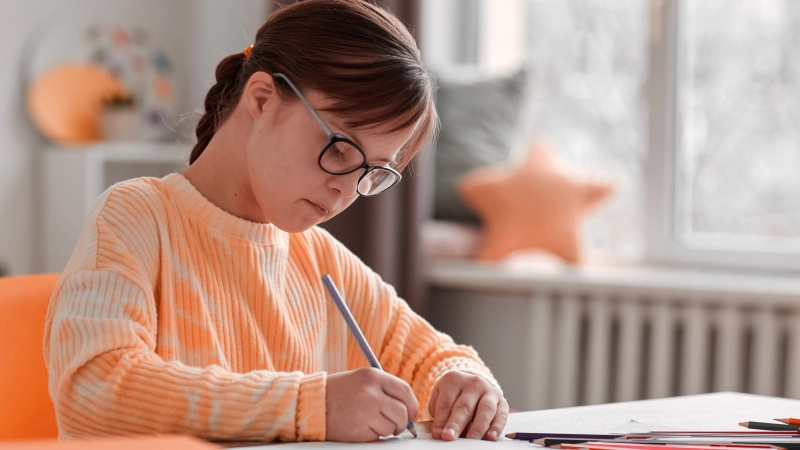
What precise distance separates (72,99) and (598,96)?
1540mm

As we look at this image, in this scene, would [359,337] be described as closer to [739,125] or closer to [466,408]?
[466,408]

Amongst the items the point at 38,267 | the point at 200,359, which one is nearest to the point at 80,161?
the point at 38,267

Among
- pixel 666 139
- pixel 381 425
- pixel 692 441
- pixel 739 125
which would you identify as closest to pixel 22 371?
pixel 381 425

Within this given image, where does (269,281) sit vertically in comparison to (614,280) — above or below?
above

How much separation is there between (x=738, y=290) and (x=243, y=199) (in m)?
1.51

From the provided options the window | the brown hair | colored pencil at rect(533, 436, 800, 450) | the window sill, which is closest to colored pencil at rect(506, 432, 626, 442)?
colored pencil at rect(533, 436, 800, 450)

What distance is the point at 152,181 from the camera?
3.33ft

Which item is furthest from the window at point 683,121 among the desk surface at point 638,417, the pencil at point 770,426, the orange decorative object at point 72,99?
the pencil at point 770,426

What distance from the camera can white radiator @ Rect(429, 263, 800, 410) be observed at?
7.20 feet

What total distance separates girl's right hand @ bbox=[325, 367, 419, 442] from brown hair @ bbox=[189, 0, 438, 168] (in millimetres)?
277

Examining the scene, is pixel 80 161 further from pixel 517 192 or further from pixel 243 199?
pixel 243 199

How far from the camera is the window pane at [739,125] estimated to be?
243cm

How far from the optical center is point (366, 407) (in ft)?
2.60

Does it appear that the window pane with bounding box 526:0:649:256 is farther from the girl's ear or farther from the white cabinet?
the girl's ear
